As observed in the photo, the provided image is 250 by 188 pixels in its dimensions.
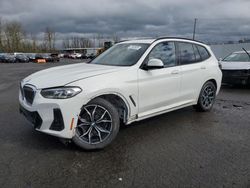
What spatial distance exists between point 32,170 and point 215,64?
4.54 m

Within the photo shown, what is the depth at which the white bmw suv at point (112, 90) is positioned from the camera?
3.02m

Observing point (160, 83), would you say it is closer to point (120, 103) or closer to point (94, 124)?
point (120, 103)

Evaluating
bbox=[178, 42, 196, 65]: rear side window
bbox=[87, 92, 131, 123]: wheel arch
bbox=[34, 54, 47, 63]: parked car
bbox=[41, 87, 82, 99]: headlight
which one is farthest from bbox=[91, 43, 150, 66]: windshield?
bbox=[34, 54, 47, 63]: parked car

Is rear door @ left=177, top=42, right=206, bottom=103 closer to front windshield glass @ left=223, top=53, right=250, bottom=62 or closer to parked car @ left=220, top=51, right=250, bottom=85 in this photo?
parked car @ left=220, top=51, right=250, bottom=85

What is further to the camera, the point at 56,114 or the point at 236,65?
the point at 236,65

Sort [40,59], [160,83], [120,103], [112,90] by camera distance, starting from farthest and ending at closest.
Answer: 1. [40,59]
2. [160,83]
3. [120,103]
4. [112,90]

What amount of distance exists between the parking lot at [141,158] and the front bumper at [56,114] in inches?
16.1

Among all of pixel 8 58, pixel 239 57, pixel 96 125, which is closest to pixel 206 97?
pixel 96 125

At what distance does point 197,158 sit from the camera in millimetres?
3127

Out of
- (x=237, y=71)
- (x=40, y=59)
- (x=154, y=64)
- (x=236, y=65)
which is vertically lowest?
(x=40, y=59)

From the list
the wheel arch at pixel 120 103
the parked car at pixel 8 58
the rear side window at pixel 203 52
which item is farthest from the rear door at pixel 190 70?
the parked car at pixel 8 58

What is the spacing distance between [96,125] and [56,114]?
2.15 ft

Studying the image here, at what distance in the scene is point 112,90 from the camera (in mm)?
3289

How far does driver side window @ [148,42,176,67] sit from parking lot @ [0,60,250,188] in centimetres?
128
